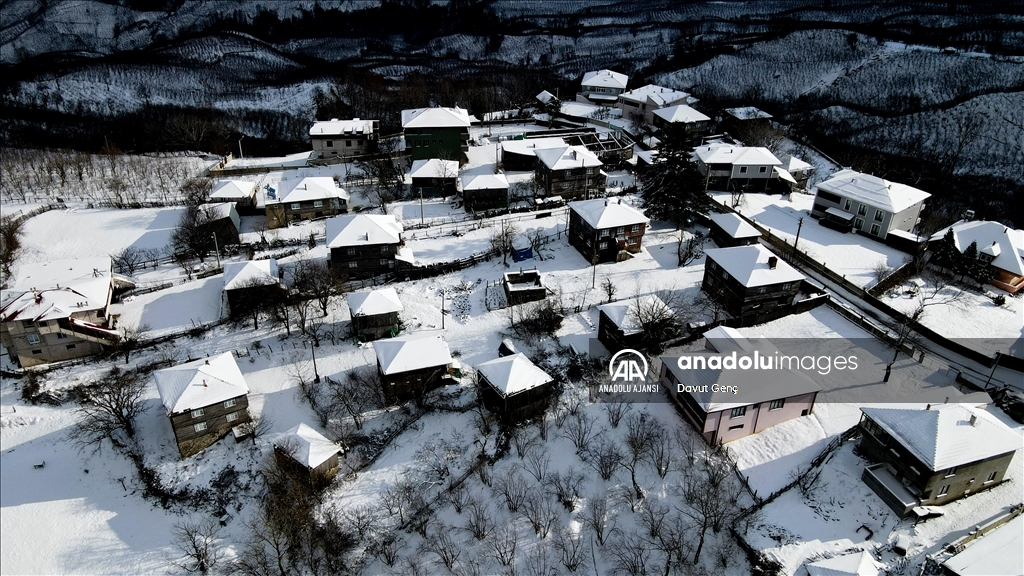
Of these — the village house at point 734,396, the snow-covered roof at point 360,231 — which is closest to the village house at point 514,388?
the village house at point 734,396

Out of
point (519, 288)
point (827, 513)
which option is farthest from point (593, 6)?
point (827, 513)

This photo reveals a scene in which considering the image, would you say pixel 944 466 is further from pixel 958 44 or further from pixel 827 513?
pixel 958 44

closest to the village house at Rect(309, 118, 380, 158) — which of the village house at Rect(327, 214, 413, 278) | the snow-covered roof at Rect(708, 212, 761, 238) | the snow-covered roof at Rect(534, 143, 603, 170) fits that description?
the snow-covered roof at Rect(534, 143, 603, 170)

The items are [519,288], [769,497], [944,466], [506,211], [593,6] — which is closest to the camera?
[944,466]

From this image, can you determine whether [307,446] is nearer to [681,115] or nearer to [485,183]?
[485,183]

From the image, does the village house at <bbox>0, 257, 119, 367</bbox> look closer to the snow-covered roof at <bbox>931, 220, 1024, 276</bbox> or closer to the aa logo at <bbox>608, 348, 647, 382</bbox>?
the aa logo at <bbox>608, 348, 647, 382</bbox>

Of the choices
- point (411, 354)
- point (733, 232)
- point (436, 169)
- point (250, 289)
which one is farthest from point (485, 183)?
point (411, 354)
